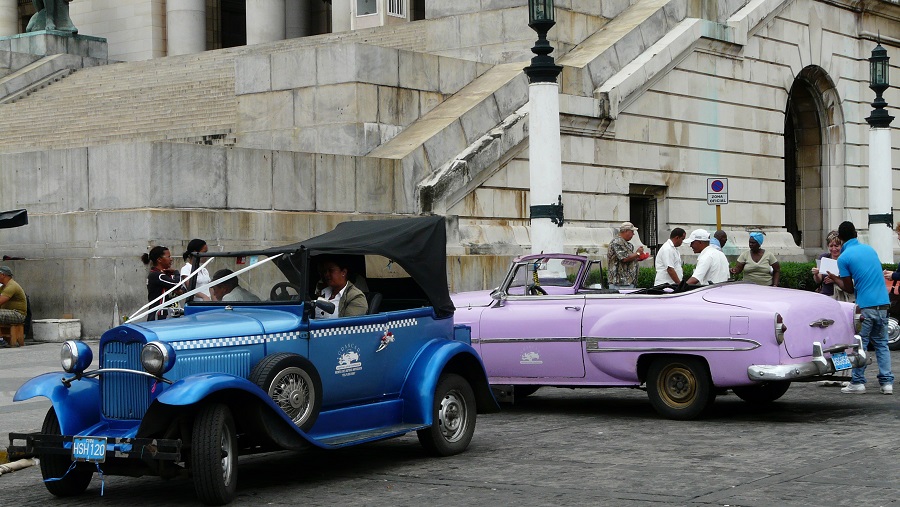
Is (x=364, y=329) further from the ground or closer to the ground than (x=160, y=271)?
closer to the ground

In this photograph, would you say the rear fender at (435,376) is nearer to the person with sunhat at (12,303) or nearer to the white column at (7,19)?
the person with sunhat at (12,303)

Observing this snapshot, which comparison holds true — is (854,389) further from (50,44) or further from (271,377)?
(50,44)

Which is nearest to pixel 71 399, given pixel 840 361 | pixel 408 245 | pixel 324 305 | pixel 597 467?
pixel 324 305

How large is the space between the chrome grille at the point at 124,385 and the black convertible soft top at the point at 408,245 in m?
1.71

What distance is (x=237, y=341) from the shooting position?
8.50 metres

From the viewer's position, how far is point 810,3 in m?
31.6

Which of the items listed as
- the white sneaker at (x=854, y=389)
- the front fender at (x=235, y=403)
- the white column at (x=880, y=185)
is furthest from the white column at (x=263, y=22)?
the front fender at (x=235, y=403)

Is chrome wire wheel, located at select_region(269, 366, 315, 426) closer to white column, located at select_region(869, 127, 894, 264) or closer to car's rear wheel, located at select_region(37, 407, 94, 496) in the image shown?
car's rear wheel, located at select_region(37, 407, 94, 496)

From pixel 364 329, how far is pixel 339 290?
1.45 ft

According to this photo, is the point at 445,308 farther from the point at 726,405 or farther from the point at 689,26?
the point at 689,26

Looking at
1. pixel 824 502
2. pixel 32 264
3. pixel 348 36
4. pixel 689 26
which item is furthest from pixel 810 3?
pixel 824 502

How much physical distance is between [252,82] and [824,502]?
17.1 metres

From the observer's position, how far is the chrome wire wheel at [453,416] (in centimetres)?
995

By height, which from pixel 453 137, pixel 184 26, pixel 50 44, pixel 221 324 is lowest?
pixel 221 324
